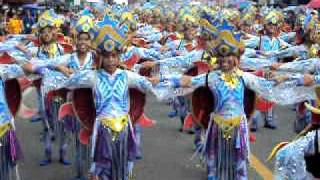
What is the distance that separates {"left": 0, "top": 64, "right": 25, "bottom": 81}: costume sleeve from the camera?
20.8 ft

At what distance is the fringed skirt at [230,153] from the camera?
21.3 feet

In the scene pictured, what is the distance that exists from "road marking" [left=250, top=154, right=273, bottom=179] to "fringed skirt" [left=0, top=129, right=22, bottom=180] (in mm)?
3123

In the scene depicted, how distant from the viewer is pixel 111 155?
613 cm

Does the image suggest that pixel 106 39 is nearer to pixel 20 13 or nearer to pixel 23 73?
pixel 23 73

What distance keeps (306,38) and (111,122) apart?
4046 millimetres

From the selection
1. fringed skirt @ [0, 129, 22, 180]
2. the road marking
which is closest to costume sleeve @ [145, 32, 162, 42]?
the road marking

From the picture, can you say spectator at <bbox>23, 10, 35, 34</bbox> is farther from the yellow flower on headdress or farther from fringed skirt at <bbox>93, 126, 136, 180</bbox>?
fringed skirt at <bbox>93, 126, 136, 180</bbox>

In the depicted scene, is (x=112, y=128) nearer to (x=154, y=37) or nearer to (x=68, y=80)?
(x=68, y=80)

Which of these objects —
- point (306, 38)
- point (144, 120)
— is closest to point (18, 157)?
point (144, 120)

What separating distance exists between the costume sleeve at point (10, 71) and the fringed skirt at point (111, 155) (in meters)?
1.00

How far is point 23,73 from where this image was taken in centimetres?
645

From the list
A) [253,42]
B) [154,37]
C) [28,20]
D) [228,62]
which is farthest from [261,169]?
[28,20]

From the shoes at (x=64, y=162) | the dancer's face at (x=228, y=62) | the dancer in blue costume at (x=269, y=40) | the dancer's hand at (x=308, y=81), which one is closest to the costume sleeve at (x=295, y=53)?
the dancer in blue costume at (x=269, y=40)

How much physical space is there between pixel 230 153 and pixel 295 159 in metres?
2.69
